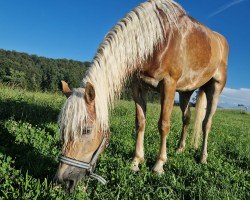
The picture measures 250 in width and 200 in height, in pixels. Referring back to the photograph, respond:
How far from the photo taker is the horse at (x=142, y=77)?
431 centimetres

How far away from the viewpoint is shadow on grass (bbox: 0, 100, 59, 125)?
28.2 ft

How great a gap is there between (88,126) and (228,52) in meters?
5.87

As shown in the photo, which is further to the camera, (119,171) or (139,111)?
(139,111)

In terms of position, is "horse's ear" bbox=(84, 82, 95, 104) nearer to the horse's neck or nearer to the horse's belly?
the horse's neck

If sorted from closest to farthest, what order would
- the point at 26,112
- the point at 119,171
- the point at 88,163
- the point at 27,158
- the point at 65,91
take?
the point at 88,163 < the point at 65,91 < the point at 119,171 < the point at 27,158 < the point at 26,112

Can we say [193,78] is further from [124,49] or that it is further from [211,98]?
[124,49]

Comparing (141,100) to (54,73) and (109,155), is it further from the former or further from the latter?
(54,73)

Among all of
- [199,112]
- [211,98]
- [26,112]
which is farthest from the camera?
[26,112]

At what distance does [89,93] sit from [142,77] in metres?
1.97

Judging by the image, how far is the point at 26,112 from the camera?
9.27m

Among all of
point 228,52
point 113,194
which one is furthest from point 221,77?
point 113,194

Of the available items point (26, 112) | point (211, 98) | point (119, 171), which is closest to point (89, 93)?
point (119, 171)

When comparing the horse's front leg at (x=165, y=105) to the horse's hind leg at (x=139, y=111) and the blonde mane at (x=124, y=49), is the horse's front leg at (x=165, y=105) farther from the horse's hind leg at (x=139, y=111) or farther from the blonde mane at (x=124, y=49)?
the blonde mane at (x=124, y=49)

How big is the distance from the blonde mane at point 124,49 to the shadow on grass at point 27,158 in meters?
1.23
